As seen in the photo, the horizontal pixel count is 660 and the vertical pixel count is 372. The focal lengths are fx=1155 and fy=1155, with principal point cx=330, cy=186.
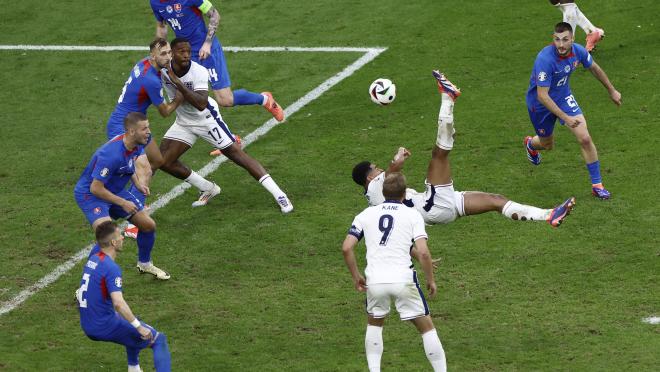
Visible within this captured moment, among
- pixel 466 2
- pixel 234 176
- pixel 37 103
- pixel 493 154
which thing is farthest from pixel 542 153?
pixel 37 103

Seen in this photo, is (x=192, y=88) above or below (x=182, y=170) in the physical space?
above

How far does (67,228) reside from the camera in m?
15.8

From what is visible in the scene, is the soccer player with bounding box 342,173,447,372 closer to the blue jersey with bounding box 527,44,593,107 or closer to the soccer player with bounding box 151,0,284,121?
the blue jersey with bounding box 527,44,593,107

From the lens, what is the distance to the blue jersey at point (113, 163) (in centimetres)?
1290

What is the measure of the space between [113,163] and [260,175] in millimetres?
3510

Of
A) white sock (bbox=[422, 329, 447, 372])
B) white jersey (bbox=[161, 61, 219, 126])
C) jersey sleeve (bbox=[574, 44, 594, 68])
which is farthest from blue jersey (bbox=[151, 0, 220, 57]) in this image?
white sock (bbox=[422, 329, 447, 372])

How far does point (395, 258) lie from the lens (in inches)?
433

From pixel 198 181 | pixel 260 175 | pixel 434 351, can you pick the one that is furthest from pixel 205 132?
pixel 434 351

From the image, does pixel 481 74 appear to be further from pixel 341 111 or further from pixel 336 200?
pixel 336 200

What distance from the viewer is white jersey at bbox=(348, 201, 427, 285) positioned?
11.0 metres

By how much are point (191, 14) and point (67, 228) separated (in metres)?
3.87

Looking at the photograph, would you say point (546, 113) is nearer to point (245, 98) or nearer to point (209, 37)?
point (245, 98)

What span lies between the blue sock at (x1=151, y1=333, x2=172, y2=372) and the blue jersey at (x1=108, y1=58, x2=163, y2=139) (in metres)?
4.40

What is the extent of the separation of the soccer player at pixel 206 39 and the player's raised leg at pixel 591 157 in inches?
181
